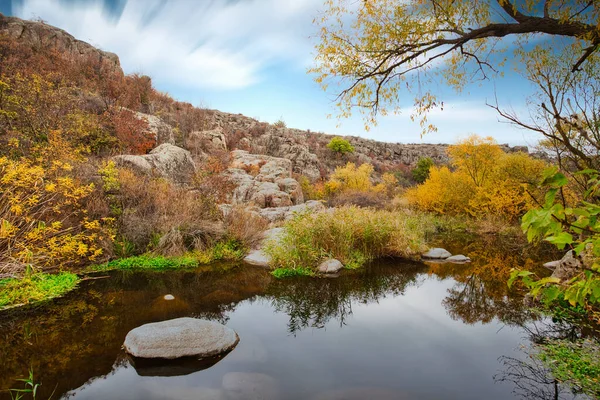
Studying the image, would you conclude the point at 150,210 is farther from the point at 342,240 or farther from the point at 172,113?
the point at 172,113

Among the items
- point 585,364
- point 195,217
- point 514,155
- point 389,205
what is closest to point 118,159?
point 195,217

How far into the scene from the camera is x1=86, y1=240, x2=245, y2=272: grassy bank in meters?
7.97

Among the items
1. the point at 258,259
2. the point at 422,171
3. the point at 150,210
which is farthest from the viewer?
the point at 422,171

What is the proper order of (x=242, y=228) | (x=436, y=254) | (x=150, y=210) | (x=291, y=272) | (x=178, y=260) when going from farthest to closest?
(x=436, y=254)
(x=242, y=228)
(x=150, y=210)
(x=178, y=260)
(x=291, y=272)

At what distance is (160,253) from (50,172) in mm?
3025

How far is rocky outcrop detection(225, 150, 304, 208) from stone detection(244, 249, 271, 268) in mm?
4875

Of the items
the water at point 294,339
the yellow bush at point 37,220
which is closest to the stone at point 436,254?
the water at point 294,339

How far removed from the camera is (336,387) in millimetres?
3777

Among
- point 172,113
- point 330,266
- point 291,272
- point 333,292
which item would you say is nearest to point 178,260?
point 291,272

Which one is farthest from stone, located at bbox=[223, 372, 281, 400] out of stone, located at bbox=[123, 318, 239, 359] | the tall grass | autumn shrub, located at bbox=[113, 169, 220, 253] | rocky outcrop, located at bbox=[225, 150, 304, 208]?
rocky outcrop, located at bbox=[225, 150, 304, 208]

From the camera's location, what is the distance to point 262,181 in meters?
18.4

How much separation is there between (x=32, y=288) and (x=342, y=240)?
6.60 metres

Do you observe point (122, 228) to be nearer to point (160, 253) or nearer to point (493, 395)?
point (160, 253)

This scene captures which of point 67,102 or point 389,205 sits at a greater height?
point 67,102
